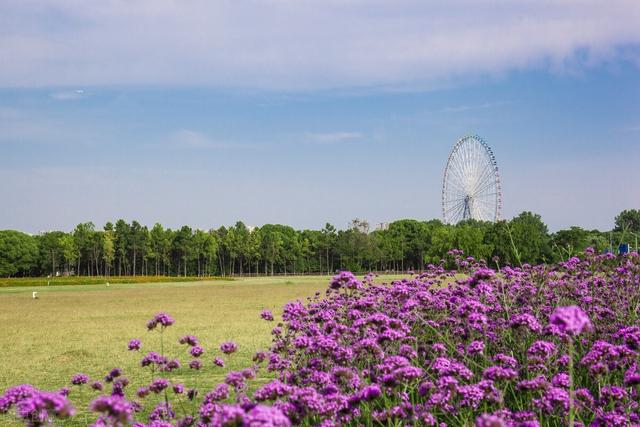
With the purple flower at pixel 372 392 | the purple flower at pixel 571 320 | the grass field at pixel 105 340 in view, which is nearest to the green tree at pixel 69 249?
the grass field at pixel 105 340

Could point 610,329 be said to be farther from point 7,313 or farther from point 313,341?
point 7,313

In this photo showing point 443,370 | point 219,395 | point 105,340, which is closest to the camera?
point 219,395

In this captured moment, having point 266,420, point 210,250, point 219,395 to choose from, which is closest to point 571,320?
point 266,420

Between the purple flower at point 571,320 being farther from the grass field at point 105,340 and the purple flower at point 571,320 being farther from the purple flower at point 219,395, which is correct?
the grass field at point 105,340

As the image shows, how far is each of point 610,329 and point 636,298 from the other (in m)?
1.56

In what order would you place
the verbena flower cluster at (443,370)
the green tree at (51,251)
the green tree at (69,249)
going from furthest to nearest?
the green tree at (51,251) → the green tree at (69,249) → the verbena flower cluster at (443,370)

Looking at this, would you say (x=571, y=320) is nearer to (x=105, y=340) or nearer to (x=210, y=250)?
(x=105, y=340)

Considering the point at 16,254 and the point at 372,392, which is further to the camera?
the point at 16,254

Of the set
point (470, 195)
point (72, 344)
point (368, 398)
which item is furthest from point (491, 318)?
point (470, 195)

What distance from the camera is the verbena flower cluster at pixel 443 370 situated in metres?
3.96

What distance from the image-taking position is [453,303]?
823 centimetres

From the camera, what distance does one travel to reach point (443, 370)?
463cm

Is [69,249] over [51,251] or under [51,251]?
over

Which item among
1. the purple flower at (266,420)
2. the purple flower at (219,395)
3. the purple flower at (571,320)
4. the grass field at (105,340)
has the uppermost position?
the purple flower at (571,320)
